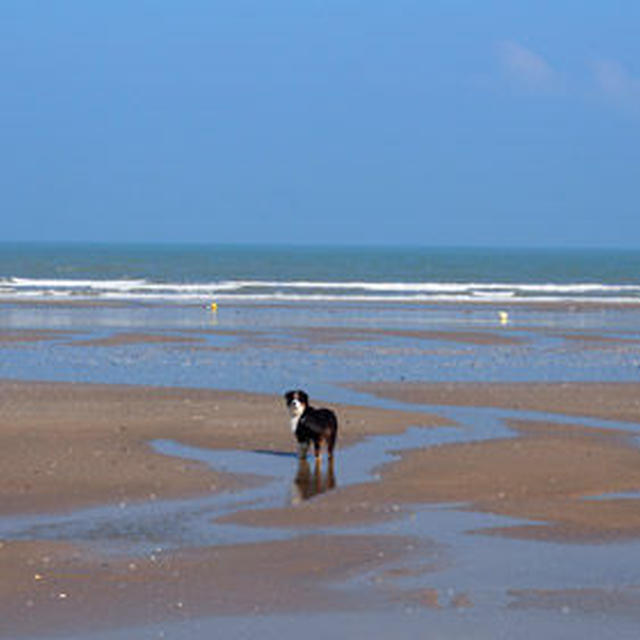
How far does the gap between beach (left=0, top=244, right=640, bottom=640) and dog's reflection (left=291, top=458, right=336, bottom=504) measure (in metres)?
0.05

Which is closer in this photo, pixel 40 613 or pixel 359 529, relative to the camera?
pixel 40 613

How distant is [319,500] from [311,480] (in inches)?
47.2

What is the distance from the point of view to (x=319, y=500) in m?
13.7

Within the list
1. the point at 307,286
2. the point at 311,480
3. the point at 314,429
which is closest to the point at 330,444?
the point at 314,429

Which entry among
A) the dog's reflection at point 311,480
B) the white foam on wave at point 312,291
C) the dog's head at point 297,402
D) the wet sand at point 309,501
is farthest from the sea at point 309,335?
the dog's reflection at point 311,480

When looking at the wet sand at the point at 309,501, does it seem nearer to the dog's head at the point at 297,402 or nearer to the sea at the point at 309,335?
the dog's head at the point at 297,402

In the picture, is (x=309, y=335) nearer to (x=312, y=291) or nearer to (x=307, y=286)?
(x=312, y=291)

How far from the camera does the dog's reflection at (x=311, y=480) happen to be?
1409 centimetres

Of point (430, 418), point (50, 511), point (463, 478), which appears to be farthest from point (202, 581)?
point (430, 418)

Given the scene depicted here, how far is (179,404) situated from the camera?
21625 millimetres

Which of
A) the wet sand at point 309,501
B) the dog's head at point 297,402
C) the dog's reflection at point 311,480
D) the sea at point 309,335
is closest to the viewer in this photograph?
the wet sand at point 309,501

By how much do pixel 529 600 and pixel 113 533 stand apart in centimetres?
379

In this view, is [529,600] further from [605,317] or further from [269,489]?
[605,317]

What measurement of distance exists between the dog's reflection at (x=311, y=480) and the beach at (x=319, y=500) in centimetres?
5
